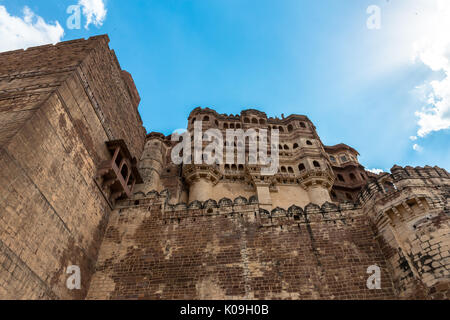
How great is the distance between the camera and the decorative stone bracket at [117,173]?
1340 centimetres

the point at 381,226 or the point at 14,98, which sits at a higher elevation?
the point at 14,98

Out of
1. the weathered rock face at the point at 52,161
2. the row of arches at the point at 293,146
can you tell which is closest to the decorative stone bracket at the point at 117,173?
the weathered rock face at the point at 52,161

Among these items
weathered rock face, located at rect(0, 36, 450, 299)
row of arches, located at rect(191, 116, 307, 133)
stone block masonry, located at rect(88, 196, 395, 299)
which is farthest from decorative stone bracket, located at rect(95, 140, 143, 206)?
row of arches, located at rect(191, 116, 307, 133)

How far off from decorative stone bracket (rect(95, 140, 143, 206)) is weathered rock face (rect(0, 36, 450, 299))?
0.21 feet

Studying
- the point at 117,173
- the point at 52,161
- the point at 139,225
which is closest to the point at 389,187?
the point at 139,225

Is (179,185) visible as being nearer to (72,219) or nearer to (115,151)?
(115,151)

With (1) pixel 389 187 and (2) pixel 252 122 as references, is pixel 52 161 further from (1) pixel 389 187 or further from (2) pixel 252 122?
(2) pixel 252 122

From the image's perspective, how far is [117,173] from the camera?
→ 13.9 metres

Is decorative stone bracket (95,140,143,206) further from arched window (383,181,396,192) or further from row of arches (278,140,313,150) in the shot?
row of arches (278,140,313,150)

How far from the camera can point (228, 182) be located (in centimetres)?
2344

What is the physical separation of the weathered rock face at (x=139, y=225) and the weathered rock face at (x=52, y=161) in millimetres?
44

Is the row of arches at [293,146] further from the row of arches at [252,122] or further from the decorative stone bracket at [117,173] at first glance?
the decorative stone bracket at [117,173]
